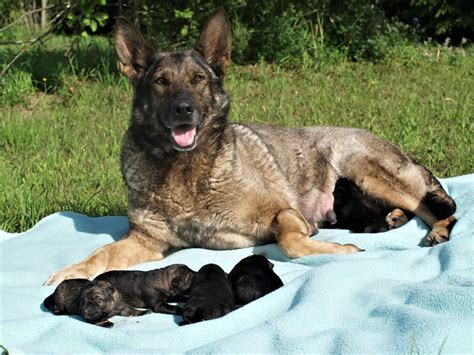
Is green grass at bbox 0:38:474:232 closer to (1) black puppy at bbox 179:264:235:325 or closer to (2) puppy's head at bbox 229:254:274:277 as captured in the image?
(2) puppy's head at bbox 229:254:274:277

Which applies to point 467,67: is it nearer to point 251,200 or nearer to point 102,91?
point 102,91

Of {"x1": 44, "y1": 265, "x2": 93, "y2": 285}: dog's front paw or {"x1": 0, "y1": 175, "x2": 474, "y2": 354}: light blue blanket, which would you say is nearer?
{"x1": 0, "y1": 175, "x2": 474, "y2": 354}: light blue blanket

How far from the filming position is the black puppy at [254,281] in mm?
3957

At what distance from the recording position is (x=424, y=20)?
44.3 feet

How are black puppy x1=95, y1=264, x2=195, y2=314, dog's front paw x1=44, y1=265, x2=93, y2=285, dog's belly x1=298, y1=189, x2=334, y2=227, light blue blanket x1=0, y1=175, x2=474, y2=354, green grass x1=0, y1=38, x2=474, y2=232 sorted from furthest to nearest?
green grass x1=0, y1=38, x2=474, y2=232 < dog's belly x1=298, y1=189, x2=334, y2=227 < dog's front paw x1=44, y1=265, x2=93, y2=285 < black puppy x1=95, y1=264, x2=195, y2=314 < light blue blanket x1=0, y1=175, x2=474, y2=354

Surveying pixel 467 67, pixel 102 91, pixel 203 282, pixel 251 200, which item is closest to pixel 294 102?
pixel 102 91

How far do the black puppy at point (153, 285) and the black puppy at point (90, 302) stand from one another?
7 cm

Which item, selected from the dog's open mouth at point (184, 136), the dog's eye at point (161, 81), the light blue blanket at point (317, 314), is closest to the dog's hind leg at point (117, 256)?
the light blue blanket at point (317, 314)

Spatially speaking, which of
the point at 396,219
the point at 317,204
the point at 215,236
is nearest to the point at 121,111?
the point at 317,204

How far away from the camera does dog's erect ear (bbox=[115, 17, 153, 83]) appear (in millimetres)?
5012

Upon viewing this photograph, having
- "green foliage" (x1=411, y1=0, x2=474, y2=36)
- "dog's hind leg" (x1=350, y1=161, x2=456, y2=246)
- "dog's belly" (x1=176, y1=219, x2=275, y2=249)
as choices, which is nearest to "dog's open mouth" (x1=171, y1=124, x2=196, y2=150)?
"dog's belly" (x1=176, y1=219, x2=275, y2=249)

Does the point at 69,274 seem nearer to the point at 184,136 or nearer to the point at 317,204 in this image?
the point at 184,136

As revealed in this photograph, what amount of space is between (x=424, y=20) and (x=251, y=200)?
31.3ft

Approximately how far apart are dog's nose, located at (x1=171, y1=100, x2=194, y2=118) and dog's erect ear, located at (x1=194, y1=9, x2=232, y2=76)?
57cm
